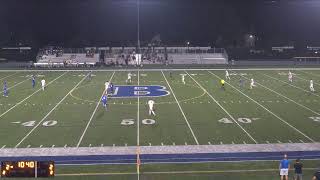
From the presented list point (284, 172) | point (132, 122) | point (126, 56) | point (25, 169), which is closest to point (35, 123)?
point (132, 122)

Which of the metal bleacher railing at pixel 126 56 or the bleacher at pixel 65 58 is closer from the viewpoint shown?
the bleacher at pixel 65 58

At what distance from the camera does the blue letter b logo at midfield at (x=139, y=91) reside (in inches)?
1225

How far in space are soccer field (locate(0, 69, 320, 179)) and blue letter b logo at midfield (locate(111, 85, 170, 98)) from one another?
0.06 meters

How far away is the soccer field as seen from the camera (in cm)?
1939

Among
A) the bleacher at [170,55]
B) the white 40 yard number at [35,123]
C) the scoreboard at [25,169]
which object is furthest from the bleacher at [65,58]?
the scoreboard at [25,169]

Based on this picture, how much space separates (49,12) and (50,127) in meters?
47.1

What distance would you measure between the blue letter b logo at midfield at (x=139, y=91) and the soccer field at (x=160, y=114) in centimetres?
6

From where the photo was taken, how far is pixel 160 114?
24.6m

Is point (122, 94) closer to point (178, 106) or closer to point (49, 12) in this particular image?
point (178, 106)

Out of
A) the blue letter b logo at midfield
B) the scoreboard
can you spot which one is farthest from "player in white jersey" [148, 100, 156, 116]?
the scoreboard

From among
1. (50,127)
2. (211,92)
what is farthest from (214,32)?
(50,127)

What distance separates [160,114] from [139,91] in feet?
28.0

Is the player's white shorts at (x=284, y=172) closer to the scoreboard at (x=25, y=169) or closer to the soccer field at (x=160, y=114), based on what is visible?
A: the soccer field at (x=160, y=114)

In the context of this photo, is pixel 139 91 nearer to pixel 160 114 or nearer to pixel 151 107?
pixel 160 114
